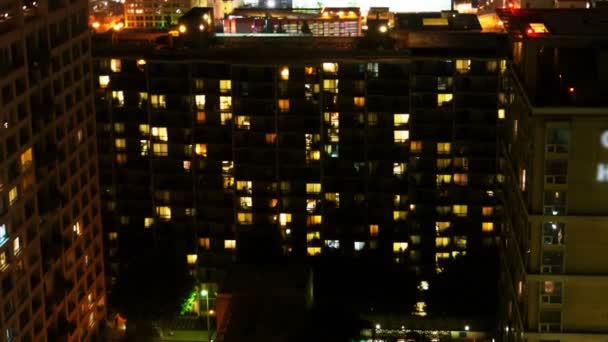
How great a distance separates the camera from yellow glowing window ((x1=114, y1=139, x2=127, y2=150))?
6500cm

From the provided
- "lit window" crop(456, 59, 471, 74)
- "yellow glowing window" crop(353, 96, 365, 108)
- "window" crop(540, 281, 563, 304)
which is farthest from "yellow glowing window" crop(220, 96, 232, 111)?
"window" crop(540, 281, 563, 304)

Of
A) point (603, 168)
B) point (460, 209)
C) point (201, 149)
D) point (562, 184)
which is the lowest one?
point (460, 209)

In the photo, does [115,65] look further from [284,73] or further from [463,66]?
[463,66]

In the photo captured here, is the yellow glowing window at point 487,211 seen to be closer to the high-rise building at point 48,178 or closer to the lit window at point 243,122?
the lit window at point 243,122

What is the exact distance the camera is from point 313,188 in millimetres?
63844

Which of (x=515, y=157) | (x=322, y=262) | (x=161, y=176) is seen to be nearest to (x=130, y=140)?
(x=161, y=176)

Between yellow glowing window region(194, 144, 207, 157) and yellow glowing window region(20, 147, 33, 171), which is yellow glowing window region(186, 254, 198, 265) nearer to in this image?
yellow glowing window region(194, 144, 207, 157)

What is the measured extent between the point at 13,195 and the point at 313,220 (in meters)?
25.4

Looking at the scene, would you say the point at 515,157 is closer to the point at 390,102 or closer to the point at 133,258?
the point at 390,102

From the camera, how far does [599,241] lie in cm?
3253

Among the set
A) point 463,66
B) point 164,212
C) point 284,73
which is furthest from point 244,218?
point 463,66

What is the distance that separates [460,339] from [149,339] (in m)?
15.9

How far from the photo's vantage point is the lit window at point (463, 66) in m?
62.5

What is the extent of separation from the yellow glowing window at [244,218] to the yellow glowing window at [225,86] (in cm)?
684
